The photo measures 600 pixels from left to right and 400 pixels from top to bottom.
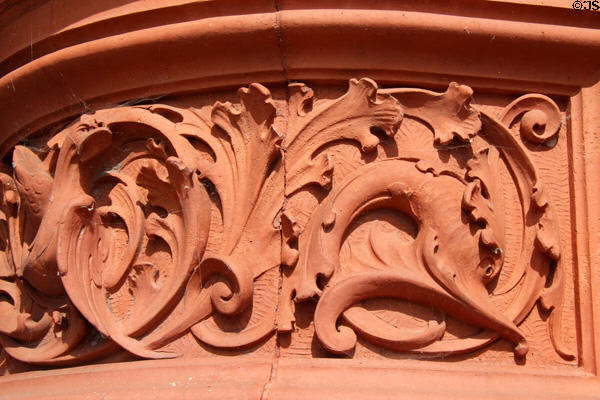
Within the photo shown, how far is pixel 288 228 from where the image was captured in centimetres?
151

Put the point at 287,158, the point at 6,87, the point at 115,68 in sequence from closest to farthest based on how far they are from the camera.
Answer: the point at 287,158 → the point at 115,68 → the point at 6,87

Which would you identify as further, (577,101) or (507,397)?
(577,101)

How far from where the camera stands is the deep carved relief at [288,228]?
147cm

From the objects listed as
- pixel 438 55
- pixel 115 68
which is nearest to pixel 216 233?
pixel 115 68

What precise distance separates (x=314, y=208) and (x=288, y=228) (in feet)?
0.28

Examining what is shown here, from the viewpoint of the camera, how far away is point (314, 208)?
1.55 meters

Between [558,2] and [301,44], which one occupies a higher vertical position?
[558,2]

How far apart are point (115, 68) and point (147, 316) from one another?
647 mm

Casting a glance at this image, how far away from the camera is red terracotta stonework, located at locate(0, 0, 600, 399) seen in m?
1.45

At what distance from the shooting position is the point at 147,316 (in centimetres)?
152

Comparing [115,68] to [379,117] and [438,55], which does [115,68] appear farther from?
[438,55]

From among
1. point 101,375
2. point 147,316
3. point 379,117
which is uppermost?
point 379,117

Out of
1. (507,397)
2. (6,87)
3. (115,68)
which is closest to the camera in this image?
(507,397)

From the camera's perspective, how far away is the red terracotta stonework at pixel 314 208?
4.76 feet
